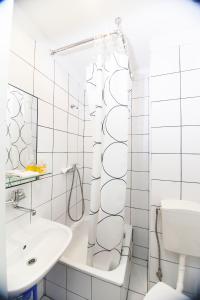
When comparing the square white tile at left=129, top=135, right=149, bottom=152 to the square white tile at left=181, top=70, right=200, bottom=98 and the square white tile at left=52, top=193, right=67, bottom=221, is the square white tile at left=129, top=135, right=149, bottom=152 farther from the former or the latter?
the square white tile at left=52, top=193, right=67, bottom=221

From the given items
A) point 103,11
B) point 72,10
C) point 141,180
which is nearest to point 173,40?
point 103,11

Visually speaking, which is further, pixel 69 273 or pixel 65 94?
pixel 65 94

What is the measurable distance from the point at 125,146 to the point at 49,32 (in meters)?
1.10

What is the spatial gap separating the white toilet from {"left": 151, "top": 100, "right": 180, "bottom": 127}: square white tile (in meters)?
0.63

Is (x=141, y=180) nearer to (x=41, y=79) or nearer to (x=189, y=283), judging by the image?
(x=189, y=283)

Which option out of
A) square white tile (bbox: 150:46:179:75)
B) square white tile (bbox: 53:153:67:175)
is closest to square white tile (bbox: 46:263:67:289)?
square white tile (bbox: 53:153:67:175)

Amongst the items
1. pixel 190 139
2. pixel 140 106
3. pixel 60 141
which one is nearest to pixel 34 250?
pixel 60 141

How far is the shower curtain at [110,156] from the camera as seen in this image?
1033 mm

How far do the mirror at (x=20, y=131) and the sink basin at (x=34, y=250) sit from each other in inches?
16.1

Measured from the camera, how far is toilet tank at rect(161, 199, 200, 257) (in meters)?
0.94

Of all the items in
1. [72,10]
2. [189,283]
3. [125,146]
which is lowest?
[189,283]

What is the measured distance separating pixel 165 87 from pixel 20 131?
1.18 meters

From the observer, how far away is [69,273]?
1.07 meters

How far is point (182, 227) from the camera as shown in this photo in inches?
37.9
